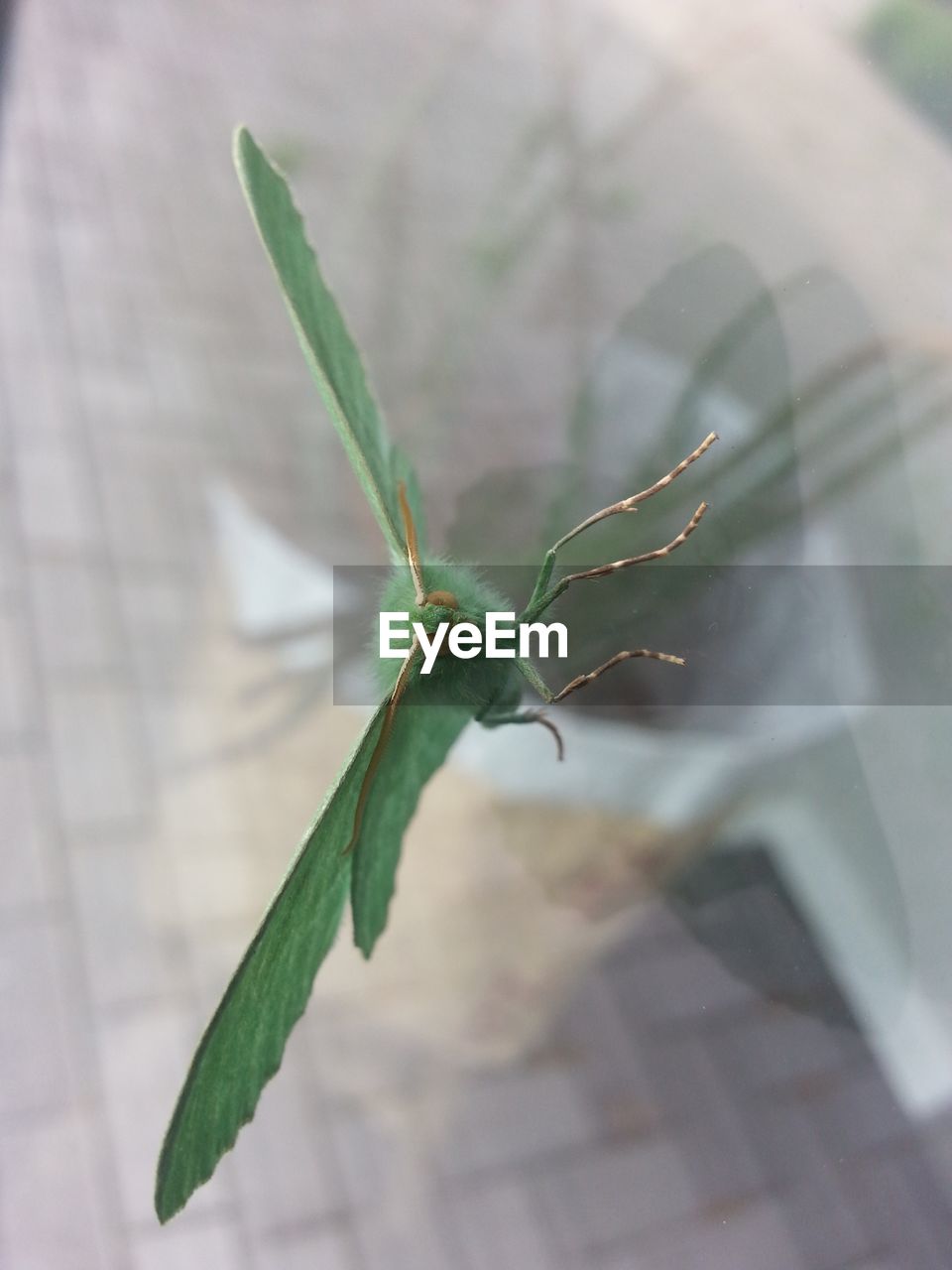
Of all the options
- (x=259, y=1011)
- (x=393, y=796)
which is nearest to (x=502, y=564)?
(x=393, y=796)

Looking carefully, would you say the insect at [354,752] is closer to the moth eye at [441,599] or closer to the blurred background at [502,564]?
the moth eye at [441,599]

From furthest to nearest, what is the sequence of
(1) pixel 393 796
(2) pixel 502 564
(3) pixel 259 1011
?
(2) pixel 502 564
(1) pixel 393 796
(3) pixel 259 1011

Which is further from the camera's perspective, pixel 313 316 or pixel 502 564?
pixel 502 564

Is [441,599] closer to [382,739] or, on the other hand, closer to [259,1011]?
[382,739]

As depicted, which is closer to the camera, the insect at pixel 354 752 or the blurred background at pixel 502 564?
the insect at pixel 354 752

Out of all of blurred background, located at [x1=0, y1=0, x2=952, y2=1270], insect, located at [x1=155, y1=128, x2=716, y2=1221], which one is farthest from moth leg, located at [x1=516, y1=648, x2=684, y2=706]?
blurred background, located at [x1=0, y1=0, x2=952, y2=1270]

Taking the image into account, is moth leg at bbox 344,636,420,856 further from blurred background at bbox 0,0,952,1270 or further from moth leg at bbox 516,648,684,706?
blurred background at bbox 0,0,952,1270

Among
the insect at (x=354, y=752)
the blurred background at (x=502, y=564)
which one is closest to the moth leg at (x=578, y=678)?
the insect at (x=354, y=752)
